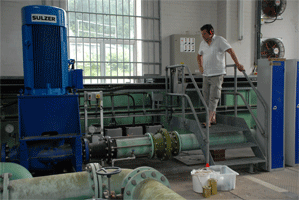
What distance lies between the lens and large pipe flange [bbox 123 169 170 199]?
166cm

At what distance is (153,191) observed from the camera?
1.50m

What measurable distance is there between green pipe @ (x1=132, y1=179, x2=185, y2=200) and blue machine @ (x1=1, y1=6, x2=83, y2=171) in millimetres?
1932

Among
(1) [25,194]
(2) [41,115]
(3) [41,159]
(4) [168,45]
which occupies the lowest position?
(3) [41,159]

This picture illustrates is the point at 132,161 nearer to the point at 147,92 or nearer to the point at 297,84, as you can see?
the point at 147,92

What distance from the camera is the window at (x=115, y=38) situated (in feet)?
20.4

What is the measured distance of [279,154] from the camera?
432 centimetres

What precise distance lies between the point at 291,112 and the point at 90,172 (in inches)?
149

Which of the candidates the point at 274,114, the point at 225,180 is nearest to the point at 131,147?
the point at 225,180

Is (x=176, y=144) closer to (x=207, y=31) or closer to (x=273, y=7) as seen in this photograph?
(x=207, y=31)

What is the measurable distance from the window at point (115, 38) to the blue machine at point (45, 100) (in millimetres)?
2616

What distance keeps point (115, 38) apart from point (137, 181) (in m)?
5.07

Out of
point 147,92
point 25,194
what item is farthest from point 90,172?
point 147,92

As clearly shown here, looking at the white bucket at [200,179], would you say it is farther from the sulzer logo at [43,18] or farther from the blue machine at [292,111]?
the sulzer logo at [43,18]

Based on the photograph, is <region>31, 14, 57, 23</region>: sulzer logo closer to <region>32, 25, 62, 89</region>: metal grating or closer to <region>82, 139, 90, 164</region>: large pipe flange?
<region>32, 25, 62, 89</region>: metal grating
